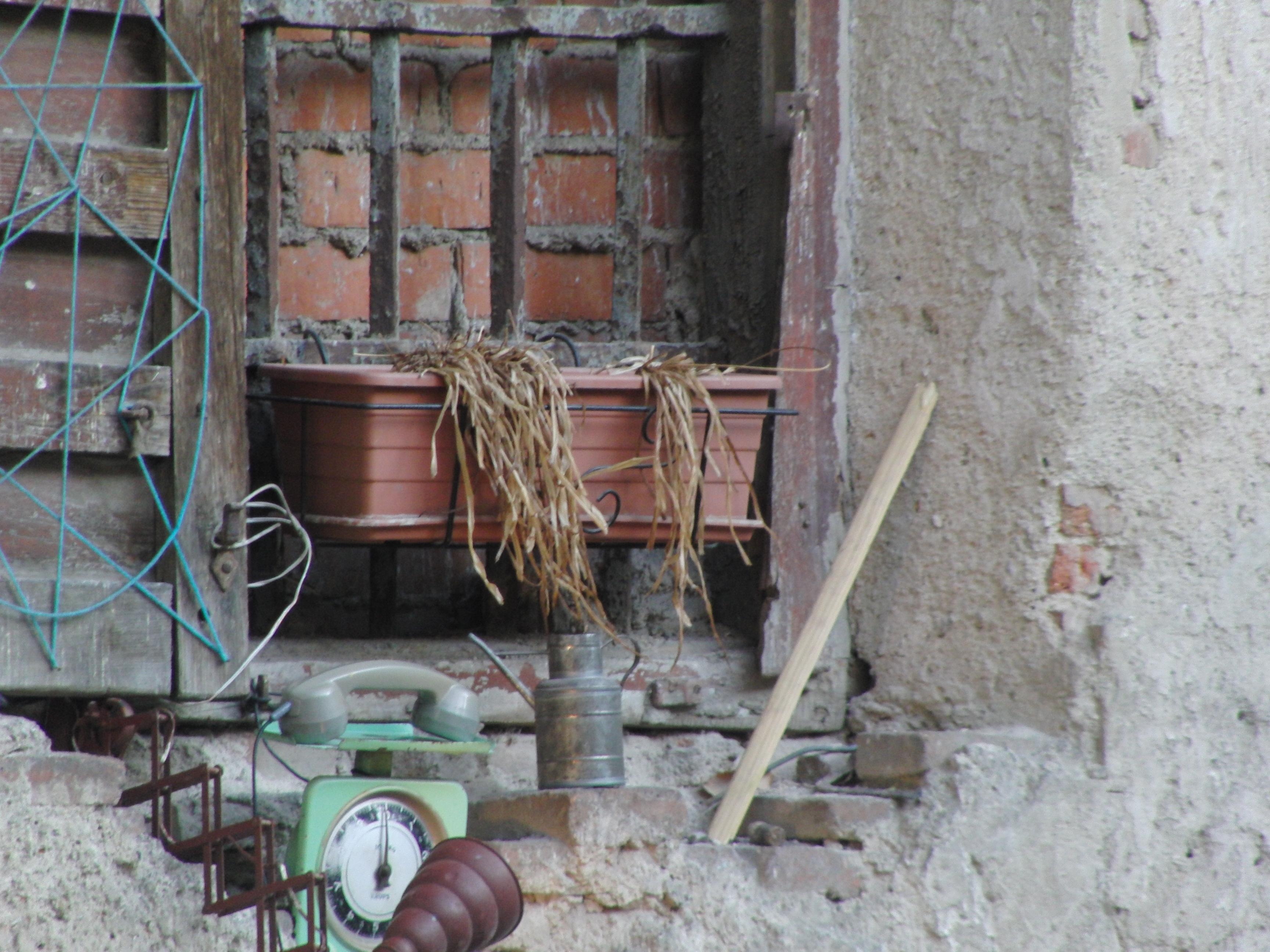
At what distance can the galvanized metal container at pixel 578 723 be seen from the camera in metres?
1.58

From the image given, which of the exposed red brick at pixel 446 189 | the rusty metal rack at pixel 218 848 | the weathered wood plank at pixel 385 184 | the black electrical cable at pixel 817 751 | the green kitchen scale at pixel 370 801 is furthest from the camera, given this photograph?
the exposed red brick at pixel 446 189

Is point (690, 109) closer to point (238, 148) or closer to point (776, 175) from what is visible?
point (776, 175)

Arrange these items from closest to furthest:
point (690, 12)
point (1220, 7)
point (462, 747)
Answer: point (462, 747) < point (1220, 7) < point (690, 12)

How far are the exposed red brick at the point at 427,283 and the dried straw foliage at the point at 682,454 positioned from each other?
15.4 inches

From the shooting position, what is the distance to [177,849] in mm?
1447

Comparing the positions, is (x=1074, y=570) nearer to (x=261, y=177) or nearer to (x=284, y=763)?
(x=284, y=763)

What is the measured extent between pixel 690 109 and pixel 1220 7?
723mm

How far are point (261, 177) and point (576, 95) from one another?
0.47 metres

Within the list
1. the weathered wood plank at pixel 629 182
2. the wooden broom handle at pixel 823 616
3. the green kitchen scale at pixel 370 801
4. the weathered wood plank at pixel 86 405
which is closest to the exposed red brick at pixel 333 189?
the weathered wood plank at pixel 629 182

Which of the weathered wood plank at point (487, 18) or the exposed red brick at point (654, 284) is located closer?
the weathered wood plank at point (487, 18)

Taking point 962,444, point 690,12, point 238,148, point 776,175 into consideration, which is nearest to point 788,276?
point 776,175

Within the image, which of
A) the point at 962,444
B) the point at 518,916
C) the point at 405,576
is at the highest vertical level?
the point at 962,444

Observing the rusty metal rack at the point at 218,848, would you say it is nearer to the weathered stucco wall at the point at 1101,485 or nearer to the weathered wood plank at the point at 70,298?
the weathered wood plank at the point at 70,298

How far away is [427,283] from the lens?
1989mm
